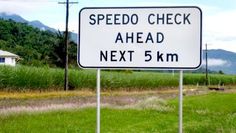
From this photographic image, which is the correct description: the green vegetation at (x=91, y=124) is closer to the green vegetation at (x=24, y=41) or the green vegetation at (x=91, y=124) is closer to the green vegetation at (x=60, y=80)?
the green vegetation at (x=60, y=80)

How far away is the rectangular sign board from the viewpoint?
7.18m

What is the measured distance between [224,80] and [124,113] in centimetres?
10520

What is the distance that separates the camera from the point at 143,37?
23.9 ft

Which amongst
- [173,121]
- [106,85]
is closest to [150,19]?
[173,121]

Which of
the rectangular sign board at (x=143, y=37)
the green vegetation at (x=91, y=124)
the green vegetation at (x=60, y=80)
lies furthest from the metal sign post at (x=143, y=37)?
the green vegetation at (x=60, y=80)

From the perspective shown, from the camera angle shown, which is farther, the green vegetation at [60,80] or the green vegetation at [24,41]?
the green vegetation at [24,41]

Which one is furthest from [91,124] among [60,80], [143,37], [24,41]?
[24,41]

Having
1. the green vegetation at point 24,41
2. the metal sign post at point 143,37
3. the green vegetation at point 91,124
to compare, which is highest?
the green vegetation at point 24,41

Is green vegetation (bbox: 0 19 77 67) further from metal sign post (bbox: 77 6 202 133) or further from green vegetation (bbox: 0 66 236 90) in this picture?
metal sign post (bbox: 77 6 202 133)

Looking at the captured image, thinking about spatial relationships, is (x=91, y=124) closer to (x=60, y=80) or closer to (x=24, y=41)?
(x=60, y=80)

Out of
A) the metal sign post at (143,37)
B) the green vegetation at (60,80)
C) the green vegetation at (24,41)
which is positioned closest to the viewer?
the metal sign post at (143,37)

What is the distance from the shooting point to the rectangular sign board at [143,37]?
718 centimetres

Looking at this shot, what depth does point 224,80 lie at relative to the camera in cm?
12925

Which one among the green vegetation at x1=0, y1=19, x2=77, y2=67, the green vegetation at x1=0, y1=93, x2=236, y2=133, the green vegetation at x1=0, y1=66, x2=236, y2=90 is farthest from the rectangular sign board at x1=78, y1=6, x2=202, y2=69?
the green vegetation at x1=0, y1=19, x2=77, y2=67
